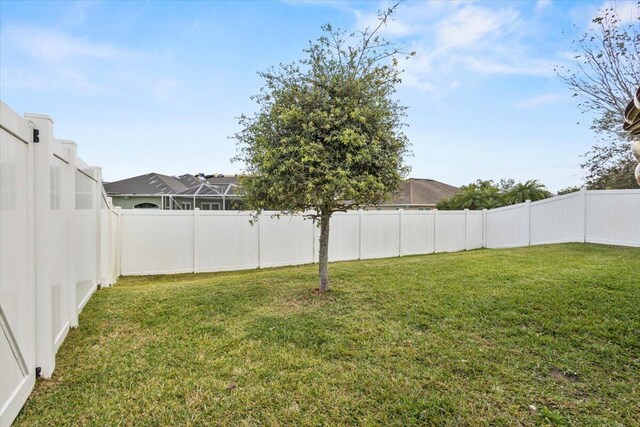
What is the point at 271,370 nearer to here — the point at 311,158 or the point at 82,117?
the point at 311,158

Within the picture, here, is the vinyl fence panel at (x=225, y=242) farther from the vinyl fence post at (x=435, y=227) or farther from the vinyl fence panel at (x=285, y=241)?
the vinyl fence post at (x=435, y=227)

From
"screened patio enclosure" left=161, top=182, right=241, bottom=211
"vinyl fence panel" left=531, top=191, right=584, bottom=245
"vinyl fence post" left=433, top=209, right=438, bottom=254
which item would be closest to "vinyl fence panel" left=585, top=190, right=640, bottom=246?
"vinyl fence panel" left=531, top=191, right=584, bottom=245

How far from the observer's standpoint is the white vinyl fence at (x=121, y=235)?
2.17 meters

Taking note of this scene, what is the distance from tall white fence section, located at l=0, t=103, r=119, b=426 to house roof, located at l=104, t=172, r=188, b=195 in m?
15.4

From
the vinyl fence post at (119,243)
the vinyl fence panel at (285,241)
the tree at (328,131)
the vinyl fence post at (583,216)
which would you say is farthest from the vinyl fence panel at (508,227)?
the vinyl fence post at (119,243)

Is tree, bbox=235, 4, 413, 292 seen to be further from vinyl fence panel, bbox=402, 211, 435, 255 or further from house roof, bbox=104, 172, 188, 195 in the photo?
house roof, bbox=104, 172, 188, 195

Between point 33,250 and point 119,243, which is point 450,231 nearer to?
point 119,243

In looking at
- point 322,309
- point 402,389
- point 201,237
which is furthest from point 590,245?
point 201,237

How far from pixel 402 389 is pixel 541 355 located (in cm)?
152

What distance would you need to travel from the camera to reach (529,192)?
51.1ft

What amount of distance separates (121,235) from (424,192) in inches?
772

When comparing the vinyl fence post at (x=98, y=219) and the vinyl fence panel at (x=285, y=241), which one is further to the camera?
the vinyl fence panel at (x=285, y=241)

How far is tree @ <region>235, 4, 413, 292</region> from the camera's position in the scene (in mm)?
4750

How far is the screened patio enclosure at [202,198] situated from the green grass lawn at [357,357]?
10.8 metres
